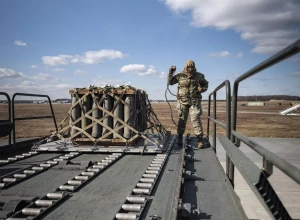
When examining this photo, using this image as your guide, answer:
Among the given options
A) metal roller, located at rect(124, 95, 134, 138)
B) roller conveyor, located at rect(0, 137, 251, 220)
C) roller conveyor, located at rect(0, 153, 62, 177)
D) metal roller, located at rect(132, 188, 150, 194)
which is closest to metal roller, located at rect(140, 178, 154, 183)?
roller conveyor, located at rect(0, 137, 251, 220)

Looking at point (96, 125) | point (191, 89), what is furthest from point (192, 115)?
point (96, 125)

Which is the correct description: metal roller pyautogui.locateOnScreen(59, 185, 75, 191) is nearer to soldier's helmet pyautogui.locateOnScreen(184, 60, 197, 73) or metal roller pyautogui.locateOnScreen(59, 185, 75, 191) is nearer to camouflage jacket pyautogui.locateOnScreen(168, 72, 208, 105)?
camouflage jacket pyautogui.locateOnScreen(168, 72, 208, 105)

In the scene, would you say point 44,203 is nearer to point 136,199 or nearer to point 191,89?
point 136,199

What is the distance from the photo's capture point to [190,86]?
596 cm

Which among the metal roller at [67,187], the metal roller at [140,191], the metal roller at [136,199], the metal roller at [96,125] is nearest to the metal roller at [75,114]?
the metal roller at [96,125]

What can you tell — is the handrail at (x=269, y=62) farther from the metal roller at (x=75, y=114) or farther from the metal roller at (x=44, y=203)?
the metal roller at (x=75, y=114)

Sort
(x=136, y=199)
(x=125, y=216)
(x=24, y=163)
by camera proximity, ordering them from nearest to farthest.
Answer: (x=125, y=216) < (x=136, y=199) < (x=24, y=163)

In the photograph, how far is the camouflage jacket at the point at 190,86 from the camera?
593 cm

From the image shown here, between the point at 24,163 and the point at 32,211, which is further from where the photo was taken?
the point at 24,163

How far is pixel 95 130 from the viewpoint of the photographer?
532 centimetres

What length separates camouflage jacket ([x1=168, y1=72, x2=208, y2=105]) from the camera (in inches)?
234

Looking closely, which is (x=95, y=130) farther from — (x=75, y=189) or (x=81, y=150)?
(x=75, y=189)

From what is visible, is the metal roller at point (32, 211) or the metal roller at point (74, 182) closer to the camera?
the metal roller at point (32, 211)

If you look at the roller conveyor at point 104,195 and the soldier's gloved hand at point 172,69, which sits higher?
the soldier's gloved hand at point 172,69
